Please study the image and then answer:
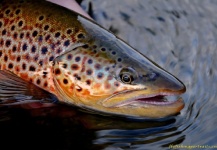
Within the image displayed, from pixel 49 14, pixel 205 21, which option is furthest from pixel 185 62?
pixel 49 14

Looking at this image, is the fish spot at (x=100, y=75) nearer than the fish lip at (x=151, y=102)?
No

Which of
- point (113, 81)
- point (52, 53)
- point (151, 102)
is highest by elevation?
point (52, 53)

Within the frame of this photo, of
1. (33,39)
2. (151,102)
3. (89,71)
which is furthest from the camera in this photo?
(33,39)

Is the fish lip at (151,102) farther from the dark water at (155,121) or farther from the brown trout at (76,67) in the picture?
the dark water at (155,121)

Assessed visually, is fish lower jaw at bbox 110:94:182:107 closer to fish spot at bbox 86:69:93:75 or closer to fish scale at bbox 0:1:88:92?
fish spot at bbox 86:69:93:75

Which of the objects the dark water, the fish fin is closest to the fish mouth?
the dark water

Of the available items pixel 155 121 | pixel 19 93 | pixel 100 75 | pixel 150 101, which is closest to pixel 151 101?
pixel 150 101

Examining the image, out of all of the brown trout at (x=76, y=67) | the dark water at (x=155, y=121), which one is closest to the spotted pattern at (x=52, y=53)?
the brown trout at (x=76, y=67)

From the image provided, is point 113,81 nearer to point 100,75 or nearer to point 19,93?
point 100,75

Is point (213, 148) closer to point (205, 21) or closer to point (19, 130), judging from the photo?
point (19, 130)
